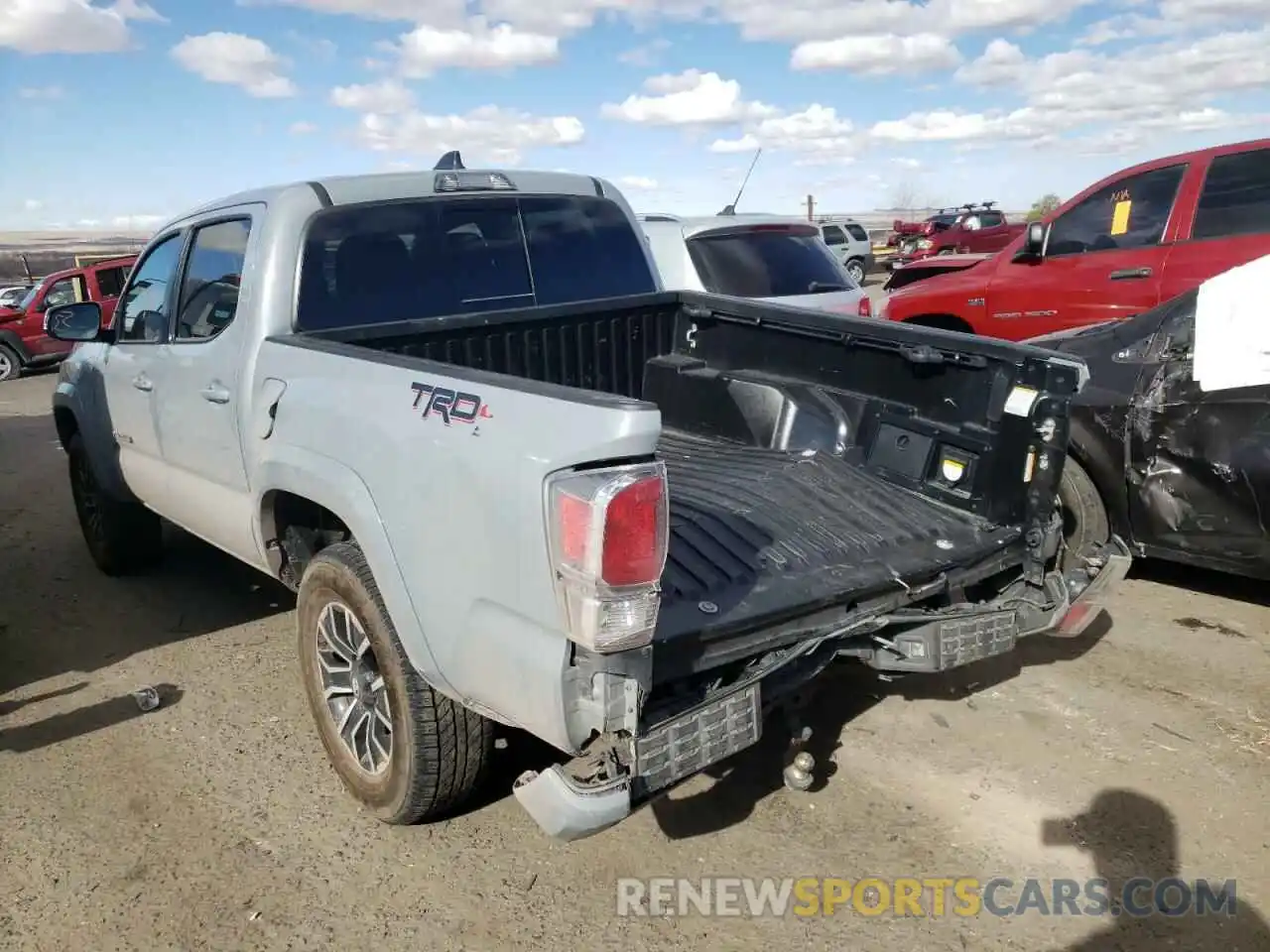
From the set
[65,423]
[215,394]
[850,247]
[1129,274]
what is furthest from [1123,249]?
[850,247]

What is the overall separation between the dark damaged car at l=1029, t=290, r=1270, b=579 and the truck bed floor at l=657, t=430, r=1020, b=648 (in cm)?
95

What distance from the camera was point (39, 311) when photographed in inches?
607

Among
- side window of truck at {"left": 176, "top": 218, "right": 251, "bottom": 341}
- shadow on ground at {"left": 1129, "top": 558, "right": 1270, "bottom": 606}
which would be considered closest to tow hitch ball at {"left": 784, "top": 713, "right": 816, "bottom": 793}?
side window of truck at {"left": 176, "top": 218, "right": 251, "bottom": 341}

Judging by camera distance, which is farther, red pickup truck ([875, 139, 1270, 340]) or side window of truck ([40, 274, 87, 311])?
side window of truck ([40, 274, 87, 311])

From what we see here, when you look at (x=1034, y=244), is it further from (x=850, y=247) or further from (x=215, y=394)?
(x=850, y=247)

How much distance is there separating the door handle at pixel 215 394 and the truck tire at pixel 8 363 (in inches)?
559

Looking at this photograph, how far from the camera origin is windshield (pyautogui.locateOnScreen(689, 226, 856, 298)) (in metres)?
7.52

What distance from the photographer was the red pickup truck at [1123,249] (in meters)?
6.39

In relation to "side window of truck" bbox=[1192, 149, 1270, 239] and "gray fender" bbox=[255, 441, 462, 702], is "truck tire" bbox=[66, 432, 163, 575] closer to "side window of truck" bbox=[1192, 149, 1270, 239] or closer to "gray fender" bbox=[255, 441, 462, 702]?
"gray fender" bbox=[255, 441, 462, 702]

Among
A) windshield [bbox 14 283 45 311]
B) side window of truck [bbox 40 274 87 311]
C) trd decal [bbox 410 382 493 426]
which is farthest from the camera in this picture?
windshield [bbox 14 283 45 311]

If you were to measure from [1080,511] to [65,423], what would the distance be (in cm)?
553

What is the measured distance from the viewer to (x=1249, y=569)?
4.11m

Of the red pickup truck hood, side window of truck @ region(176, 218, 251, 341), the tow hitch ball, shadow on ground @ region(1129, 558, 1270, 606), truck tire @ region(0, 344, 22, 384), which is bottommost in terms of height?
truck tire @ region(0, 344, 22, 384)

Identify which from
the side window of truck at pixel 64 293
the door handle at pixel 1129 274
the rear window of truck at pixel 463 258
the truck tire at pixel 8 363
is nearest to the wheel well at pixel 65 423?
the rear window of truck at pixel 463 258
